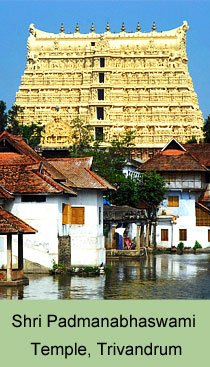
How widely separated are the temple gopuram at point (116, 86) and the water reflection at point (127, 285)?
60184mm

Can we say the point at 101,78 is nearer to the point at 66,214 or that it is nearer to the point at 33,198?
the point at 66,214

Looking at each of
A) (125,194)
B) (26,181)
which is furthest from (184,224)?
(26,181)

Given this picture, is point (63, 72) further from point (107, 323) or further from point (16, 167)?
point (107, 323)

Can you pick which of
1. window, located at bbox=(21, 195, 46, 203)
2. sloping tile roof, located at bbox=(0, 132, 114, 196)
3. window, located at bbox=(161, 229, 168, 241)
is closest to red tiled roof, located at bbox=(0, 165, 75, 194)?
sloping tile roof, located at bbox=(0, 132, 114, 196)

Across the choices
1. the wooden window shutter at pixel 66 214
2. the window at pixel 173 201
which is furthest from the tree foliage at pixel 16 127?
the wooden window shutter at pixel 66 214

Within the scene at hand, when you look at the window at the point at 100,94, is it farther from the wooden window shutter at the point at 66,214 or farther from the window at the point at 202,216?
the wooden window shutter at the point at 66,214

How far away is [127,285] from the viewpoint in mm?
37000

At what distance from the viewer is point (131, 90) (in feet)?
361

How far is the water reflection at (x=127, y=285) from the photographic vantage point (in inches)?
1296

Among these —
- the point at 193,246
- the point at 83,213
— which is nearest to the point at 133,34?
the point at 193,246

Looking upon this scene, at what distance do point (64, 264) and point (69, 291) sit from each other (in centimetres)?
637

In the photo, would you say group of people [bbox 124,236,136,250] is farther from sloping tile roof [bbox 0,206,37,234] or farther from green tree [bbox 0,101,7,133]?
green tree [bbox 0,101,7,133]

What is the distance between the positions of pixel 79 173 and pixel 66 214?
312 cm

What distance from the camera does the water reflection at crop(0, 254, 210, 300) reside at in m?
32.9
